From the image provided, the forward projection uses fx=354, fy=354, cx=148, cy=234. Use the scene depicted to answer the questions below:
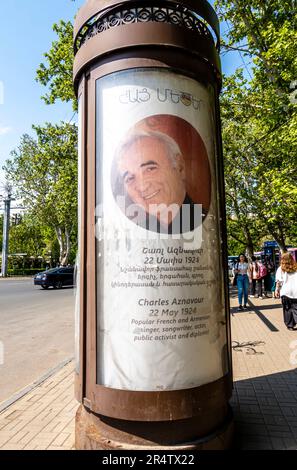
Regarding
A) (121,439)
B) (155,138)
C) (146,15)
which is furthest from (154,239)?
(146,15)

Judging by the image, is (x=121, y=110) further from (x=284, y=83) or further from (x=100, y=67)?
(x=284, y=83)

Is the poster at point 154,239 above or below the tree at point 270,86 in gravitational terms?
below

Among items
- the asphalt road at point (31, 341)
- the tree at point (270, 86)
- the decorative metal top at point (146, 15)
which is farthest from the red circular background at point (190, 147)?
the tree at point (270, 86)

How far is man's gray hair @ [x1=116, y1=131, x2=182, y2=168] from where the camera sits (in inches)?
117

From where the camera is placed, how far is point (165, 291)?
9.32 ft

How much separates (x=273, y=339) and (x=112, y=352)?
5.73 meters

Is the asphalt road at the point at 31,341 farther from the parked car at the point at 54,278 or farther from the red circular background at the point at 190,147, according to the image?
the parked car at the point at 54,278

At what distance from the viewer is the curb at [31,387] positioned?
4320 millimetres

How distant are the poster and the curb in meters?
2.11

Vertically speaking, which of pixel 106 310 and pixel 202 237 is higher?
pixel 202 237

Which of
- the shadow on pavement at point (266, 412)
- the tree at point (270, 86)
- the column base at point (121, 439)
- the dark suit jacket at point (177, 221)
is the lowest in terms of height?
the shadow on pavement at point (266, 412)

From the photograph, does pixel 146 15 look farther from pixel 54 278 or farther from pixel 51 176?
pixel 51 176

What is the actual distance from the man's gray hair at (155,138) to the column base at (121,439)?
7.21 ft
